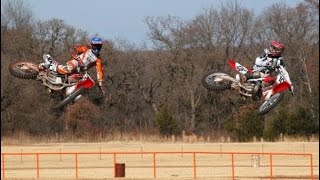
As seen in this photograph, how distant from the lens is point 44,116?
54.8 metres

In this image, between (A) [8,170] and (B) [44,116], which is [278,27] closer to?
(B) [44,116]

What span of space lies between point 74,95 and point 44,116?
35728 mm

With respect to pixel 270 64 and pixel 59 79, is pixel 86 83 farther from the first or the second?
pixel 270 64

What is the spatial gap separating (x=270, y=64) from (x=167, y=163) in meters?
56.0

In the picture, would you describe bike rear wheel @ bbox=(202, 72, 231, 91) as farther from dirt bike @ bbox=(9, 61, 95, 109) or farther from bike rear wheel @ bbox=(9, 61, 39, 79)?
bike rear wheel @ bbox=(9, 61, 39, 79)

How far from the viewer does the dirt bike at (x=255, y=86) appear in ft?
62.5

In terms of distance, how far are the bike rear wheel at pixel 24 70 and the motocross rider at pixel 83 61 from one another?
13.9 inches

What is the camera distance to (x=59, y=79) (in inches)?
790

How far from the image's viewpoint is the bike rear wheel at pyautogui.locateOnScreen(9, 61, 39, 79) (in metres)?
20.4

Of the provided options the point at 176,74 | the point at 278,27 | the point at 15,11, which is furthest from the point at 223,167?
the point at 15,11

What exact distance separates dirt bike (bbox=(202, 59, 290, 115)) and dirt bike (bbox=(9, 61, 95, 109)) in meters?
2.95

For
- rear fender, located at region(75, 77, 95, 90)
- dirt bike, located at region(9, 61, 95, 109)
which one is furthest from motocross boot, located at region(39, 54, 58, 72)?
rear fender, located at region(75, 77, 95, 90)

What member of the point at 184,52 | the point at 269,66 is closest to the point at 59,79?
the point at 269,66

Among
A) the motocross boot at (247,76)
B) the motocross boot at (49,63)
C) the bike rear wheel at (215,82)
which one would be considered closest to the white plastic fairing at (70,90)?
the motocross boot at (49,63)
